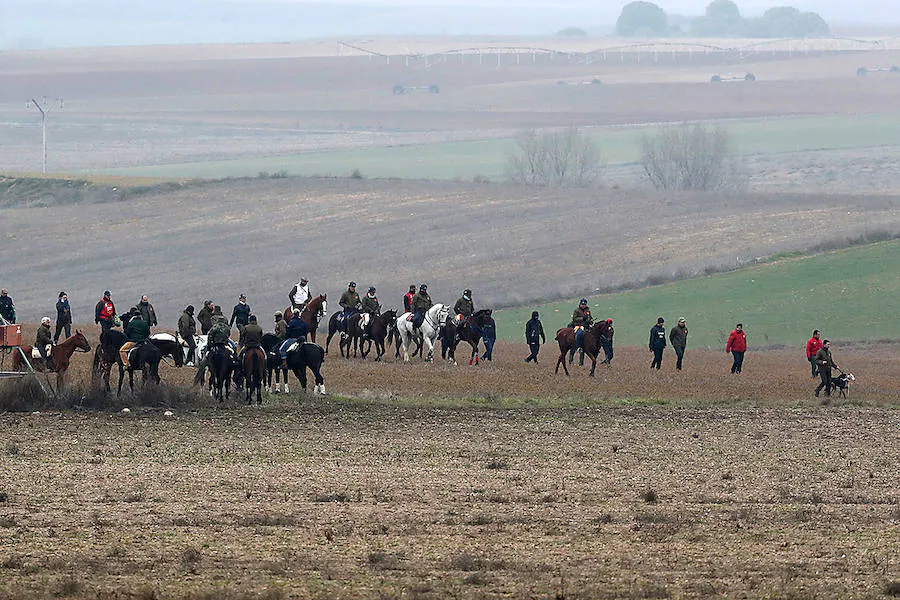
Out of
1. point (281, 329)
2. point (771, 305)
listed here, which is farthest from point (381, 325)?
point (771, 305)

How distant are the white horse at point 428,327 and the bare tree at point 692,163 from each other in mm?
67836

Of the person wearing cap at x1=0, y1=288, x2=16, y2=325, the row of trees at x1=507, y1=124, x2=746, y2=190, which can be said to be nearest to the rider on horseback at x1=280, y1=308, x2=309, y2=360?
the person wearing cap at x1=0, y1=288, x2=16, y2=325

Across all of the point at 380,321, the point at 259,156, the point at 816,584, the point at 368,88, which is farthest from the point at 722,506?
the point at 368,88

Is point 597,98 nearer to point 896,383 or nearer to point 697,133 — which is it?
point 697,133

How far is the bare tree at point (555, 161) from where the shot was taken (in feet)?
352

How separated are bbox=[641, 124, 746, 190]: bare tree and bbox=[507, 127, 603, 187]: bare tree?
198 inches

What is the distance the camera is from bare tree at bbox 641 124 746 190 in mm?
102125

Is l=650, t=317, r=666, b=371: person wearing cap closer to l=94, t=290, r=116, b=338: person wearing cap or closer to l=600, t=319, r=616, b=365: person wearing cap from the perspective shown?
l=600, t=319, r=616, b=365: person wearing cap

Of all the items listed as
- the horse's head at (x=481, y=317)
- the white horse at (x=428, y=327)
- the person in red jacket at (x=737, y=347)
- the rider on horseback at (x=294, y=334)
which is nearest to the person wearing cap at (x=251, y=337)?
the rider on horseback at (x=294, y=334)

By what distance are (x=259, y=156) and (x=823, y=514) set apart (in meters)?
107

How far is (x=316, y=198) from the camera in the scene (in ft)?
272

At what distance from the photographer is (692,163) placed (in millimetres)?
103062

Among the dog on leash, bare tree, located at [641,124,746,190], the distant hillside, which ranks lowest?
the dog on leash

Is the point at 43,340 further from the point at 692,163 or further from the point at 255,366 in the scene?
the point at 692,163
